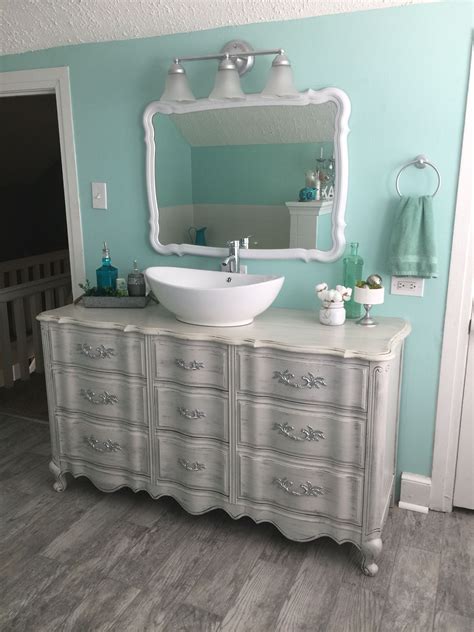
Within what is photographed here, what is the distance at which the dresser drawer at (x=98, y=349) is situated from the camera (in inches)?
91.7

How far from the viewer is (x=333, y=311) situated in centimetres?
223

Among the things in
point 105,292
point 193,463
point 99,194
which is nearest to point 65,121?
point 99,194

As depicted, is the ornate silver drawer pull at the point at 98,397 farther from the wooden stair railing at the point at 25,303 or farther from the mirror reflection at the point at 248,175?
the wooden stair railing at the point at 25,303

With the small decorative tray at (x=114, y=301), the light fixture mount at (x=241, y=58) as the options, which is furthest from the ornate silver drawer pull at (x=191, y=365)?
the light fixture mount at (x=241, y=58)

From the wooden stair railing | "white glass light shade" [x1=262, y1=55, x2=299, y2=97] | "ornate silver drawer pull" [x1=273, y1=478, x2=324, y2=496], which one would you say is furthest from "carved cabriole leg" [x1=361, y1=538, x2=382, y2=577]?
the wooden stair railing

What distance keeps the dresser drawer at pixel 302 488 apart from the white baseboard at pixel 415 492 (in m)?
0.50

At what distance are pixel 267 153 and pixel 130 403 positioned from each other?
1181 millimetres

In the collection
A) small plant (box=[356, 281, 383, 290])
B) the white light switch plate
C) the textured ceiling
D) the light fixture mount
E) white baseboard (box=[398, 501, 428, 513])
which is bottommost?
white baseboard (box=[398, 501, 428, 513])

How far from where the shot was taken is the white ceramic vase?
7.31 ft

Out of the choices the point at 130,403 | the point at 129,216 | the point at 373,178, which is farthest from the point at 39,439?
the point at 373,178

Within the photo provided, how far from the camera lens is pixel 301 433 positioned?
6.84 ft

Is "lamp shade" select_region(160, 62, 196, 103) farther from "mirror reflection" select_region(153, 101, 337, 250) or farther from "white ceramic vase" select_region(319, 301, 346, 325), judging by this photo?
"white ceramic vase" select_region(319, 301, 346, 325)

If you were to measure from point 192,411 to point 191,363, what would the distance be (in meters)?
0.20

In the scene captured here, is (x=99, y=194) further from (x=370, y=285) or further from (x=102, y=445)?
(x=370, y=285)
